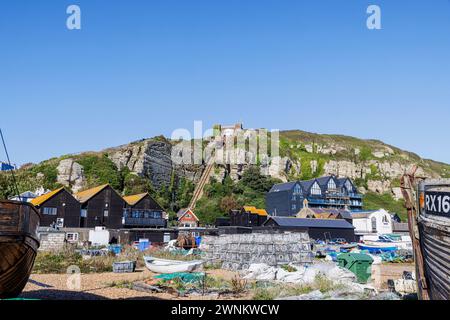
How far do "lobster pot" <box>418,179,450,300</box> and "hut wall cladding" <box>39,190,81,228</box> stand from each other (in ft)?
165

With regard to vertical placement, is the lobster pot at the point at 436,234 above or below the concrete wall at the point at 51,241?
above

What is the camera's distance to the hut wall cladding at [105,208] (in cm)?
5622

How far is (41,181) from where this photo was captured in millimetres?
73562

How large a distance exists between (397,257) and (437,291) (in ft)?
102

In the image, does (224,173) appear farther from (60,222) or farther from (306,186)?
(60,222)

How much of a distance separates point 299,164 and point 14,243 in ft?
334

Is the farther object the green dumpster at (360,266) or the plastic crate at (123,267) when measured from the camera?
the plastic crate at (123,267)

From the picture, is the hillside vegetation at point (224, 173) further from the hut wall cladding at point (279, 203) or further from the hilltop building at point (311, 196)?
the hilltop building at point (311, 196)

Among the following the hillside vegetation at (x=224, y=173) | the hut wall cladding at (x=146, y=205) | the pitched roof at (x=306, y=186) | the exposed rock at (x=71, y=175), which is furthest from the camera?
the pitched roof at (x=306, y=186)

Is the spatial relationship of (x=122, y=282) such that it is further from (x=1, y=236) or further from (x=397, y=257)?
(x=397, y=257)

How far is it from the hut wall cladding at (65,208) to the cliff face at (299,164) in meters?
22.8

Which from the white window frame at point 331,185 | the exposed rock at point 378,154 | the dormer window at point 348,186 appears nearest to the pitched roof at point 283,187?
the white window frame at point 331,185

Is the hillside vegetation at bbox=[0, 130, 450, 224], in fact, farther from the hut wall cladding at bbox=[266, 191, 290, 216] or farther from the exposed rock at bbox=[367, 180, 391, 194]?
the hut wall cladding at bbox=[266, 191, 290, 216]

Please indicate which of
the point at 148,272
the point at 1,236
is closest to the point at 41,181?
the point at 148,272
